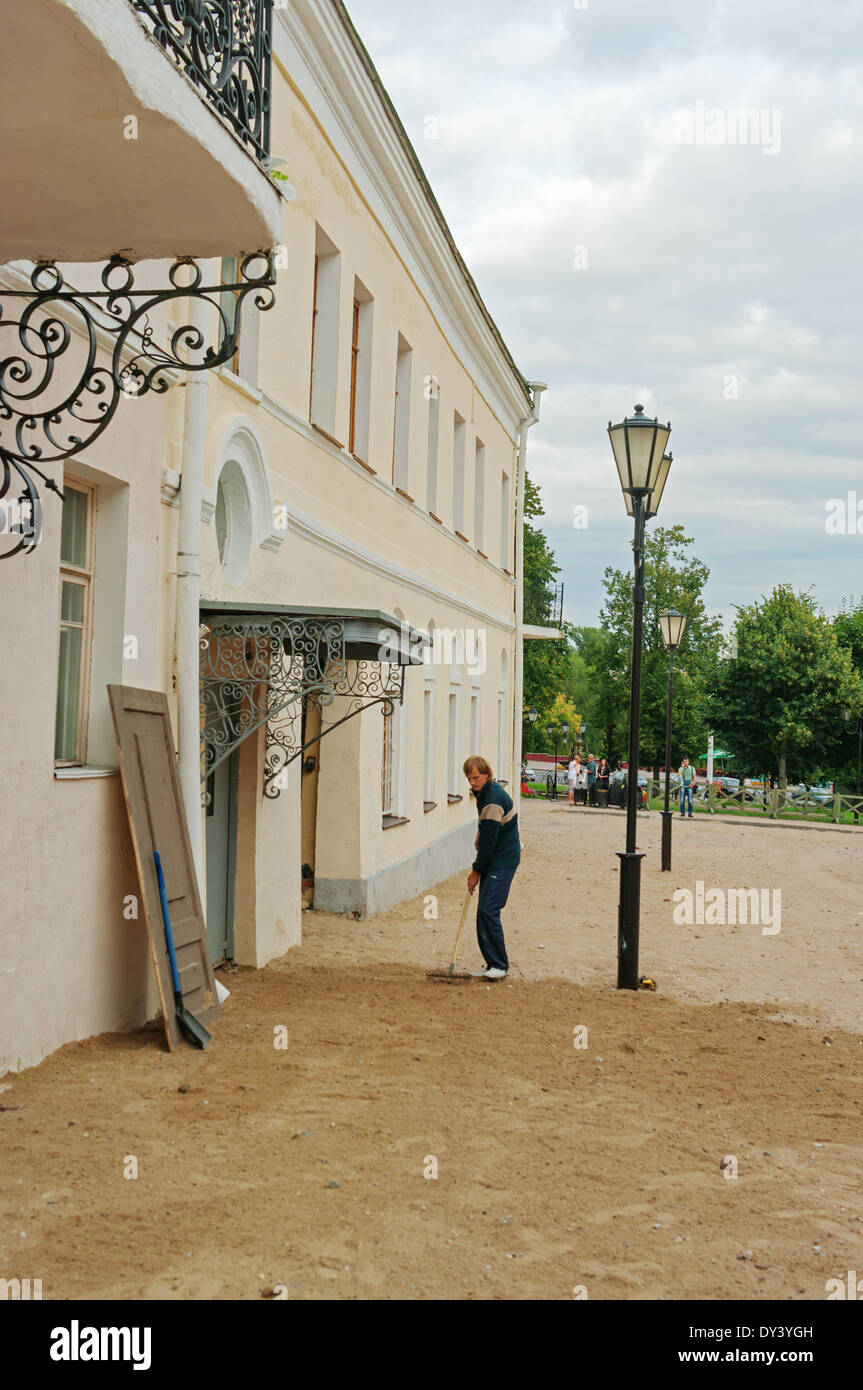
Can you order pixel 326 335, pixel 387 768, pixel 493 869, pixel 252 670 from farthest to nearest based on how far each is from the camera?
pixel 387 768
pixel 326 335
pixel 493 869
pixel 252 670

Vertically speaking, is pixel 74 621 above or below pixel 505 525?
below

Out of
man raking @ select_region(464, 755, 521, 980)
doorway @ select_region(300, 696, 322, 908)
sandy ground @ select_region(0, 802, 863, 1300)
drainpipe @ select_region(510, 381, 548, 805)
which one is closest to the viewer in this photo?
sandy ground @ select_region(0, 802, 863, 1300)

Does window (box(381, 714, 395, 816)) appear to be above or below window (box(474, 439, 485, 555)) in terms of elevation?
below

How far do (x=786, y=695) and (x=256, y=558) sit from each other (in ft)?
130

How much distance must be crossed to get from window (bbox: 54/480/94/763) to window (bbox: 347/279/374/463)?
630 centimetres

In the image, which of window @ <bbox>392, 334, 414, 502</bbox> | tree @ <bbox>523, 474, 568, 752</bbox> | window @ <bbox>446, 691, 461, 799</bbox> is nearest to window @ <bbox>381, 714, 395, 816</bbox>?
window @ <bbox>392, 334, 414, 502</bbox>

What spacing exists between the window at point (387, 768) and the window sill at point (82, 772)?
7.97 m

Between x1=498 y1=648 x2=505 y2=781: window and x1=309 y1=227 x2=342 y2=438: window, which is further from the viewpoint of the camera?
x1=498 y1=648 x2=505 y2=781: window

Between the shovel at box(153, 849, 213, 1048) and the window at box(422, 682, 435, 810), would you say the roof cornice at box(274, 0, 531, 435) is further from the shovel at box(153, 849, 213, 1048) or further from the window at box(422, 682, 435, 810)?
the shovel at box(153, 849, 213, 1048)

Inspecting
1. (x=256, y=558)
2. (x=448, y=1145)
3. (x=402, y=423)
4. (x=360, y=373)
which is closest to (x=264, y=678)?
(x=256, y=558)

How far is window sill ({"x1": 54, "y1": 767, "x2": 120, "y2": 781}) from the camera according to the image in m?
6.18

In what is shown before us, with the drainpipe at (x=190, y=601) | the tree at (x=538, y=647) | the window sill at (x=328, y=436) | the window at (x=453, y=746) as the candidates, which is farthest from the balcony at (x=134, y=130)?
the tree at (x=538, y=647)

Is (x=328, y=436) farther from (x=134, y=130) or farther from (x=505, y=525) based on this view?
(x=505, y=525)

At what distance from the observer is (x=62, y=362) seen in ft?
19.5
